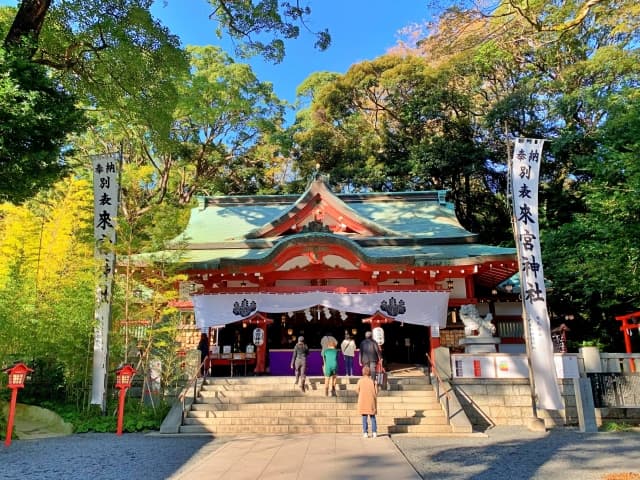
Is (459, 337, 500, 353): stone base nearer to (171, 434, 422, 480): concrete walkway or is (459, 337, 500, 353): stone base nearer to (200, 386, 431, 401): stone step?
(200, 386, 431, 401): stone step

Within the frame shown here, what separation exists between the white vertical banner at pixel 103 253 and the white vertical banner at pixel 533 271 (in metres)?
8.56

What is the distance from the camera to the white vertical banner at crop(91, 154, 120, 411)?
8922 millimetres

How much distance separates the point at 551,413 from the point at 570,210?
13.2m

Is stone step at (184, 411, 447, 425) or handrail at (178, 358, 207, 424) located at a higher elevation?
handrail at (178, 358, 207, 424)

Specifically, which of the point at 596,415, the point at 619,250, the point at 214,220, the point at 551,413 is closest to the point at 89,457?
the point at 551,413

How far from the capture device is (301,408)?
906 cm

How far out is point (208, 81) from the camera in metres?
22.4

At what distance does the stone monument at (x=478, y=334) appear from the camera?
1043cm

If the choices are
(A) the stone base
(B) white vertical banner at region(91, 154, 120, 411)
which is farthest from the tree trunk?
(A) the stone base

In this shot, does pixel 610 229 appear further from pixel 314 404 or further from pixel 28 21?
pixel 28 21

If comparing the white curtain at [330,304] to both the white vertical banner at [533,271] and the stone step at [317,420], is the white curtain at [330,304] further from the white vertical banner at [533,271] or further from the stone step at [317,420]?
the stone step at [317,420]

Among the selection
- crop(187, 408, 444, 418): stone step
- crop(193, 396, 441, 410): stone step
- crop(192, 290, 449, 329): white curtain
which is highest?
crop(192, 290, 449, 329): white curtain

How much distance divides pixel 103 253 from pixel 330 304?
214 inches

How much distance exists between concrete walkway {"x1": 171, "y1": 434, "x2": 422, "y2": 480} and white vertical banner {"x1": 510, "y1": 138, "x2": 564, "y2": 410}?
367 cm
